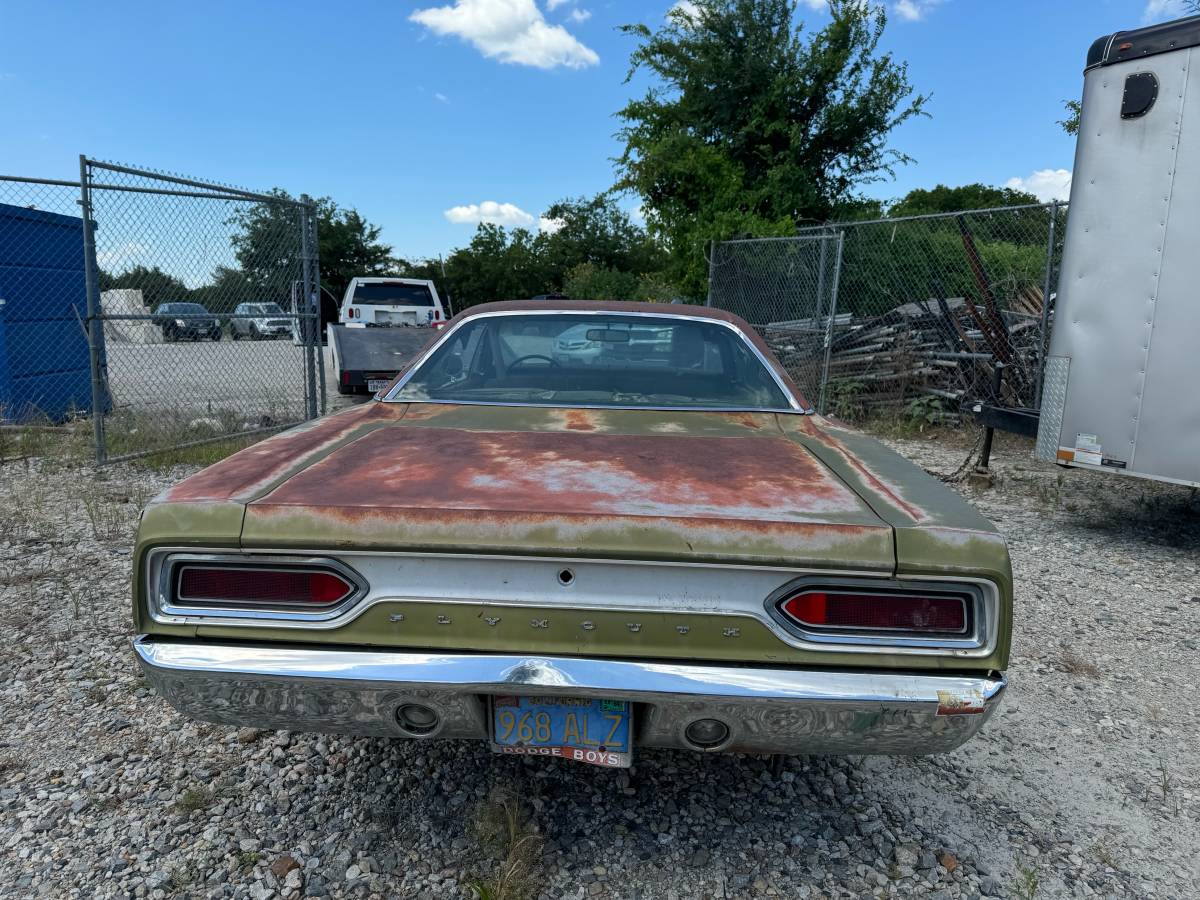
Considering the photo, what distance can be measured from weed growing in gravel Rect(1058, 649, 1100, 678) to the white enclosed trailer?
182cm

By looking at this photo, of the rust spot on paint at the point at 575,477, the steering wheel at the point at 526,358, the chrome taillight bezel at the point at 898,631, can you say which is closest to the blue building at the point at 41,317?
the steering wheel at the point at 526,358

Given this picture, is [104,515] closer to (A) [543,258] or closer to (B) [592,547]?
(B) [592,547]

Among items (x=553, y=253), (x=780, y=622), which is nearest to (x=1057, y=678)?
(x=780, y=622)

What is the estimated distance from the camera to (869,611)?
2.02 meters

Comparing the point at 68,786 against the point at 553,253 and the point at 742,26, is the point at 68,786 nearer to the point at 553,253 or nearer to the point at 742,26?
the point at 742,26

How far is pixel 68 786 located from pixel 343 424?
4.61ft

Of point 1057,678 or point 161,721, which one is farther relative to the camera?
point 1057,678

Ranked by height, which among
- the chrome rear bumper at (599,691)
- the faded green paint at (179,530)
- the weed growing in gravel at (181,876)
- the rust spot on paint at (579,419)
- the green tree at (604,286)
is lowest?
the weed growing in gravel at (181,876)

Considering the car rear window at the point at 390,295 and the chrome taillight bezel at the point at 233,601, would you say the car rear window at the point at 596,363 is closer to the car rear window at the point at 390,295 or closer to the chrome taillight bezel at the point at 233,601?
the chrome taillight bezel at the point at 233,601

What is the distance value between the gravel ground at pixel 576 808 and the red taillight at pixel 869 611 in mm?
819

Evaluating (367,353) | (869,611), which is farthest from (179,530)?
(367,353)

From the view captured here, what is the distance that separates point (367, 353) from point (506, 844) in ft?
25.3

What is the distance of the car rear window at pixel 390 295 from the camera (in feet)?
47.7

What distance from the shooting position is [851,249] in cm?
1195
